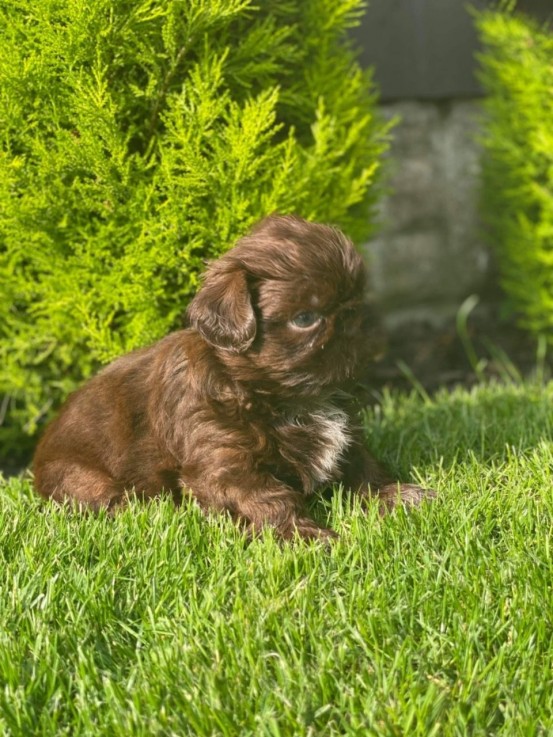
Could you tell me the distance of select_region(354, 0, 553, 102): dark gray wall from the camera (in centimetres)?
719

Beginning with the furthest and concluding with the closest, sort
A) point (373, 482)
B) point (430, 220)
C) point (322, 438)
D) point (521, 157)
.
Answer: point (430, 220) < point (521, 157) < point (373, 482) < point (322, 438)

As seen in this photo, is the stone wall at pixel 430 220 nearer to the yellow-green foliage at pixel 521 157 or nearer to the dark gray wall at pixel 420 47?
the dark gray wall at pixel 420 47

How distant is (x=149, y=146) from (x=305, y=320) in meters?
1.51

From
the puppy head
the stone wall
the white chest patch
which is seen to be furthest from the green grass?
the stone wall

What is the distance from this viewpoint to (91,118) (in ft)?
13.1

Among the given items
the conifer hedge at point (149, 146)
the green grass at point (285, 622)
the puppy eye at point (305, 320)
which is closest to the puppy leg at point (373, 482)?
the green grass at point (285, 622)

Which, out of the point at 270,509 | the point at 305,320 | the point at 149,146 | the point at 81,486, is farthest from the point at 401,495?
the point at 149,146

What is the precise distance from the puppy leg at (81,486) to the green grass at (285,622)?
0.09 m

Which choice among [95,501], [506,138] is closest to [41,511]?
[95,501]

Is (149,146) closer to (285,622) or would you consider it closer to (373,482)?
(373,482)

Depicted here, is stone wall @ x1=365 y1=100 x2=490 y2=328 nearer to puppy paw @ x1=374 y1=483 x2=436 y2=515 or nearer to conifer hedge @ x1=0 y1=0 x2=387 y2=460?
conifer hedge @ x1=0 y1=0 x2=387 y2=460

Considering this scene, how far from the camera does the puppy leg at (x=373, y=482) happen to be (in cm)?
368

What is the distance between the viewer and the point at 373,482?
151 inches

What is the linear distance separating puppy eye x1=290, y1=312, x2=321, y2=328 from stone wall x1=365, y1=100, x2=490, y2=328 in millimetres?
4329
